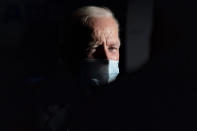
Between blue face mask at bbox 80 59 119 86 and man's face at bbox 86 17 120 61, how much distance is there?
26 millimetres

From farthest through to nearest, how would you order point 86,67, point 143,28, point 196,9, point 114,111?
point 143,28
point 86,67
point 114,111
point 196,9

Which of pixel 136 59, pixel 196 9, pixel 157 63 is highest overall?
pixel 196 9

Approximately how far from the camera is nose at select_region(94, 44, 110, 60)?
80.3 inches

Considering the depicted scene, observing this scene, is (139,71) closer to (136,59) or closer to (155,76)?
(155,76)

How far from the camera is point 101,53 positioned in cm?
207

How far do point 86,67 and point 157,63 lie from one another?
4.02ft

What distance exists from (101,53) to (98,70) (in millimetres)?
89

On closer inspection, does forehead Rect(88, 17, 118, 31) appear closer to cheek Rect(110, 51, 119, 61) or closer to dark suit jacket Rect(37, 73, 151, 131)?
cheek Rect(110, 51, 119, 61)

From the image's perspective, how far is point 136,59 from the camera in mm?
4609

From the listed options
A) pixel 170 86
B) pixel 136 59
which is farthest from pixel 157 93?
pixel 136 59

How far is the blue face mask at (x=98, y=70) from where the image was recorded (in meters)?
2.01

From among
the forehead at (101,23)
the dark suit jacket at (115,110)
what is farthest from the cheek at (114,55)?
the dark suit jacket at (115,110)

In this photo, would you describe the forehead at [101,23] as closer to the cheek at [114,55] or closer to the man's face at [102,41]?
the man's face at [102,41]

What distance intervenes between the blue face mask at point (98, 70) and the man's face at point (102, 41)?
3 cm
